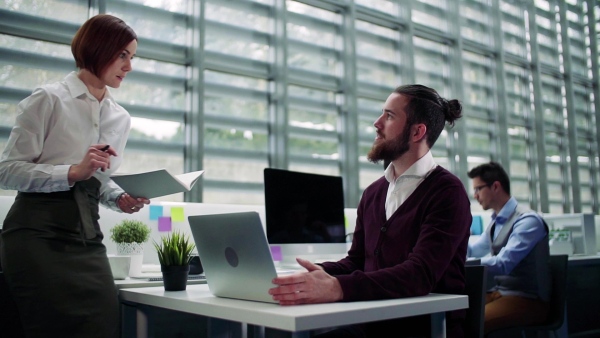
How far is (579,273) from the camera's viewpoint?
5.48 metres

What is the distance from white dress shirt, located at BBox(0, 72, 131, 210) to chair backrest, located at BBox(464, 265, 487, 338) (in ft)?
4.75

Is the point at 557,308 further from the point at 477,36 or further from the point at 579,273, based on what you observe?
the point at 477,36

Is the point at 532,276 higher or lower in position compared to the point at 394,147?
lower

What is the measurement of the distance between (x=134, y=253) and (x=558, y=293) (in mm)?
2338

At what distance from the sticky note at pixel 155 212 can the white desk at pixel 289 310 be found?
5.38 ft

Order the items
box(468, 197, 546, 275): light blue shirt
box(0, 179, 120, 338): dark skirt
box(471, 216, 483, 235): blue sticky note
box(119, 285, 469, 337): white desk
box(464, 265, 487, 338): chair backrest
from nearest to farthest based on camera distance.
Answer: box(119, 285, 469, 337): white desk → box(0, 179, 120, 338): dark skirt → box(464, 265, 487, 338): chair backrest → box(468, 197, 546, 275): light blue shirt → box(471, 216, 483, 235): blue sticky note

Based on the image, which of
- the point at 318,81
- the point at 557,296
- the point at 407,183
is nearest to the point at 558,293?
the point at 557,296

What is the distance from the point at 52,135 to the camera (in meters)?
2.03

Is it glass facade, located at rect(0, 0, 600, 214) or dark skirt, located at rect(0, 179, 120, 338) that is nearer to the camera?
dark skirt, located at rect(0, 179, 120, 338)

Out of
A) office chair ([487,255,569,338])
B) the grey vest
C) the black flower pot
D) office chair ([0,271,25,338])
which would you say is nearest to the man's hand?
the black flower pot

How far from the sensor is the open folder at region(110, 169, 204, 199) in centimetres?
202

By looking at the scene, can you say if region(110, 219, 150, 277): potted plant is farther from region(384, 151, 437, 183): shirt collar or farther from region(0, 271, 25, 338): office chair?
region(384, 151, 437, 183): shirt collar

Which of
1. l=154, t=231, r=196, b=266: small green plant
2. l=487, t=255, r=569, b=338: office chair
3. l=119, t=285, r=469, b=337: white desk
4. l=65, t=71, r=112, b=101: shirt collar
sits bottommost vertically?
l=487, t=255, r=569, b=338: office chair

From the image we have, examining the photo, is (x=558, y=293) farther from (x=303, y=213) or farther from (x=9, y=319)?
(x=9, y=319)
